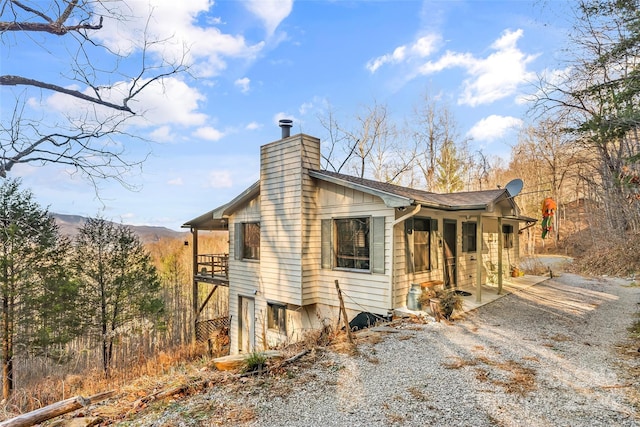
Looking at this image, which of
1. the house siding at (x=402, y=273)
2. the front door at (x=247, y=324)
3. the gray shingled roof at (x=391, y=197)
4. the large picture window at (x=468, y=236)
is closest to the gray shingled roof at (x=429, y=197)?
the gray shingled roof at (x=391, y=197)

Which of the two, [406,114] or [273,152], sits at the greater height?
[406,114]

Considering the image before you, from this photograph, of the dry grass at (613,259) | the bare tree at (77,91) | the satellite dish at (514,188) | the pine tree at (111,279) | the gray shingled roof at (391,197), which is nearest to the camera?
the bare tree at (77,91)

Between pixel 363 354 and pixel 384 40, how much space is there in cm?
1212

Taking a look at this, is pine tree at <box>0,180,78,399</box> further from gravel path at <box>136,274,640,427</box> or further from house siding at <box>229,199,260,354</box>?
gravel path at <box>136,274,640,427</box>

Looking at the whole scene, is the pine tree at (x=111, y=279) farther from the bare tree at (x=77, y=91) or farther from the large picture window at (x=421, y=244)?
the large picture window at (x=421, y=244)

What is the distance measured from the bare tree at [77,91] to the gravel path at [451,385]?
333 cm

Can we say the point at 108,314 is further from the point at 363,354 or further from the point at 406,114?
the point at 406,114

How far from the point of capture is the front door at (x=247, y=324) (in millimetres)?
9500

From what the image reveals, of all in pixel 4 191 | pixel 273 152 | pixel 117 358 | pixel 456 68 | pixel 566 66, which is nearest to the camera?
pixel 566 66

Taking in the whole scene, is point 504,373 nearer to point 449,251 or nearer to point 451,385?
point 451,385

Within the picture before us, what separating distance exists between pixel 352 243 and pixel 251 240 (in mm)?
3537

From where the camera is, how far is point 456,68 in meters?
12.7

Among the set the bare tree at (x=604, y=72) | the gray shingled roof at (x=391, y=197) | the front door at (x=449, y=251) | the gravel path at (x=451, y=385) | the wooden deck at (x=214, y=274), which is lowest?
the gravel path at (x=451, y=385)

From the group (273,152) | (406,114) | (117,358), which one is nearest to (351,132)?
(406,114)
